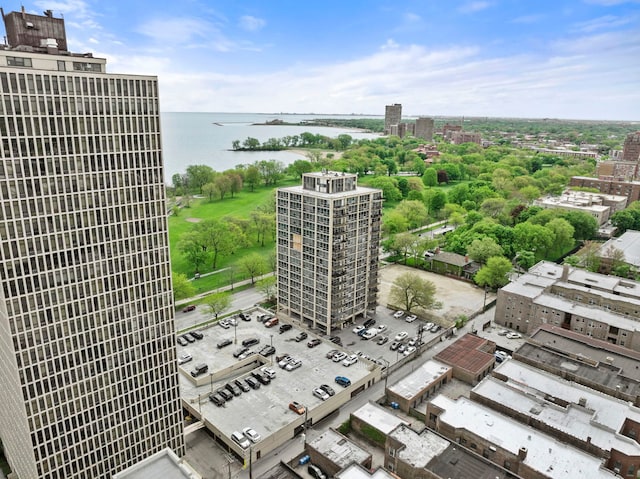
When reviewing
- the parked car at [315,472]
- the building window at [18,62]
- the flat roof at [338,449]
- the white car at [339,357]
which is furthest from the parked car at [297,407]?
the building window at [18,62]

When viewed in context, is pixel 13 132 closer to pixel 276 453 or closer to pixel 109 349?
pixel 109 349

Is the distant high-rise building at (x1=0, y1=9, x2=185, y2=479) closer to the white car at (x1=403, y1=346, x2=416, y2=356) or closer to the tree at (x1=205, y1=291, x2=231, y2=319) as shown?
the tree at (x1=205, y1=291, x2=231, y2=319)

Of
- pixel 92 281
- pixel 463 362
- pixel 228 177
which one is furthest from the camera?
pixel 228 177

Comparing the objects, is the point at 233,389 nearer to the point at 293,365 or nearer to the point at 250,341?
the point at 293,365

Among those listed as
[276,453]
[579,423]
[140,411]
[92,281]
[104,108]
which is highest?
[104,108]

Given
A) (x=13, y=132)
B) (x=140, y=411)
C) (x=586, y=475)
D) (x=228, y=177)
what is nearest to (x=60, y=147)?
(x=13, y=132)

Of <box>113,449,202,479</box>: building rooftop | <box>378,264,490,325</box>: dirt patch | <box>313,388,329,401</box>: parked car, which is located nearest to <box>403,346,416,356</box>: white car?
<box>378,264,490,325</box>: dirt patch

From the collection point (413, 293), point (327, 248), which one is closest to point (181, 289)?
point (327, 248)
